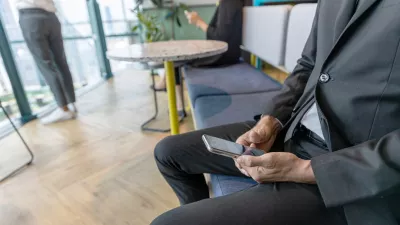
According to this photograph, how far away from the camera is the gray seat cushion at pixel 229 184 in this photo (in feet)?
2.58

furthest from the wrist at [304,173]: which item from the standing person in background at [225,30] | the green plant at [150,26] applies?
the green plant at [150,26]

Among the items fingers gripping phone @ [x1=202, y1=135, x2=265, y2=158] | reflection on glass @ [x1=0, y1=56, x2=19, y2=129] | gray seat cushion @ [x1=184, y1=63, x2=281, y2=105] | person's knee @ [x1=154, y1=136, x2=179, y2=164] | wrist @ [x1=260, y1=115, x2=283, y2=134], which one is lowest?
reflection on glass @ [x1=0, y1=56, x2=19, y2=129]

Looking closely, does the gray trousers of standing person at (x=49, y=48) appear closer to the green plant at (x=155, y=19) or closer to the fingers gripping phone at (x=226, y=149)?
the green plant at (x=155, y=19)

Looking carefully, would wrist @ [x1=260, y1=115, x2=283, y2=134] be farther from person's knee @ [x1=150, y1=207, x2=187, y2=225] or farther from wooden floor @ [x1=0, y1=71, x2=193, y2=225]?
wooden floor @ [x1=0, y1=71, x2=193, y2=225]

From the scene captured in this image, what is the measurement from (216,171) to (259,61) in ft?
6.22

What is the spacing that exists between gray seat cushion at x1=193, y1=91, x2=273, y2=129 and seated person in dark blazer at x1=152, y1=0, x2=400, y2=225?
541mm

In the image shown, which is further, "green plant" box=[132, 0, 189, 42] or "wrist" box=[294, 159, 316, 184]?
"green plant" box=[132, 0, 189, 42]

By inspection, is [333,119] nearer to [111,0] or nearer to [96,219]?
[96,219]

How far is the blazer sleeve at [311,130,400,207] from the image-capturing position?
492mm

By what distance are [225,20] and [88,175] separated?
161 cm

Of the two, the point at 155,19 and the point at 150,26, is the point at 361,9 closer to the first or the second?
the point at 150,26

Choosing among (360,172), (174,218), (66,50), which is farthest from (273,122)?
(66,50)

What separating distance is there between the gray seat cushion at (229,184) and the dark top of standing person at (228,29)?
1.58m

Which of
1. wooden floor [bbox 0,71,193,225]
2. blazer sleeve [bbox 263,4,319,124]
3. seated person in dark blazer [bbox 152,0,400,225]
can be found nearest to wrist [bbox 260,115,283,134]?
blazer sleeve [bbox 263,4,319,124]
